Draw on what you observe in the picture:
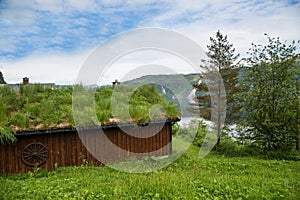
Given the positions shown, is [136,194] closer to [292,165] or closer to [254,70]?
[292,165]

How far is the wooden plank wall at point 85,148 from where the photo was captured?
32.6ft

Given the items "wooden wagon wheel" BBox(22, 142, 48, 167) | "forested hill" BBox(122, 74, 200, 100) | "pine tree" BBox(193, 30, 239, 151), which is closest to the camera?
"wooden wagon wheel" BBox(22, 142, 48, 167)

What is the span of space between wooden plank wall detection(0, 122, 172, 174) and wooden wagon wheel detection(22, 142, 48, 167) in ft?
0.38

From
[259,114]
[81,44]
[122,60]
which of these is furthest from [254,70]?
[81,44]

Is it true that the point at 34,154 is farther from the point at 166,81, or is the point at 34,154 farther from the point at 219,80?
the point at 219,80

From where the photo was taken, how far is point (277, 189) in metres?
6.29

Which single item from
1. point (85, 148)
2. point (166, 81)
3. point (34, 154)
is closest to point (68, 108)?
point (85, 148)

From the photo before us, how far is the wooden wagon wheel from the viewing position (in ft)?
32.9

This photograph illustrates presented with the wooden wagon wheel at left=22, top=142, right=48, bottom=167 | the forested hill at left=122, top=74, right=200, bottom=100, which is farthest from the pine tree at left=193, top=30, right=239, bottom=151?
the wooden wagon wheel at left=22, top=142, right=48, bottom=167

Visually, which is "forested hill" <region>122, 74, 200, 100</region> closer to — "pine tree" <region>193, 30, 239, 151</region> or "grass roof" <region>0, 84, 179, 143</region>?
"grass roof" <region>0, 84, 179, 143</region>

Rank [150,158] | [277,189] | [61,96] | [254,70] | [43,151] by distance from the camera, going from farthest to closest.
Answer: [254,70]
[61,96]
[150,158]
[43,151]
[277,189]

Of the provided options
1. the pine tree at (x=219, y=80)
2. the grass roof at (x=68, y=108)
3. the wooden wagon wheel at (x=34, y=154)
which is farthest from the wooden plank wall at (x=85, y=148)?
the pine tree at (x=219, y=80)

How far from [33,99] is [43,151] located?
2.95 metres

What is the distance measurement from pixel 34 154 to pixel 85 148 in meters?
1.94
